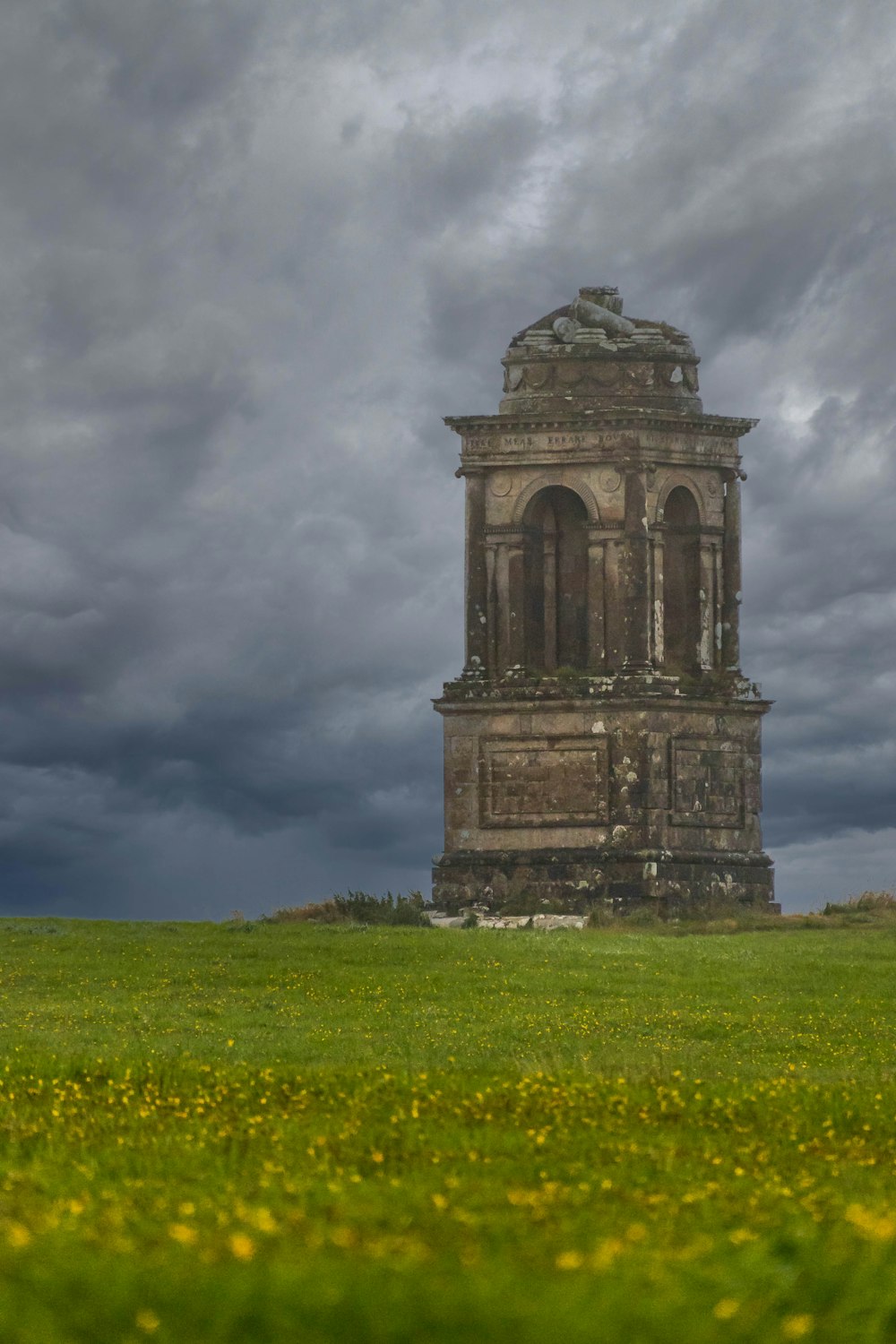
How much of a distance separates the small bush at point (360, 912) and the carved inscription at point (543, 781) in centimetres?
275

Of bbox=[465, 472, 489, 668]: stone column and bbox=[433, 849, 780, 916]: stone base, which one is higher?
bbox=[465, 472, 489, 668]: stone column

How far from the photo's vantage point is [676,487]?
44.1 metres

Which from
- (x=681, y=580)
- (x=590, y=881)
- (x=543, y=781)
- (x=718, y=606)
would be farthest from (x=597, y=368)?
(x=590, y=881)

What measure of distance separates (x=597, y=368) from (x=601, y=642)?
20.5 feet

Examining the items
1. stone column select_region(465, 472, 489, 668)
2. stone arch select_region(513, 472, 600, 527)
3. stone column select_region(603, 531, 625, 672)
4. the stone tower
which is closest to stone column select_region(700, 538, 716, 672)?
the stone tower

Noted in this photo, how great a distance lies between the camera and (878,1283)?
6723 mm

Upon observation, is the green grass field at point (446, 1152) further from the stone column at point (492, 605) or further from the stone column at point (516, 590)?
the stone column at point (516, 590)

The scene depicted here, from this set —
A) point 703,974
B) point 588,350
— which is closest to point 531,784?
point 588,350

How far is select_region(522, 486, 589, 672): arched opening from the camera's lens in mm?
43875

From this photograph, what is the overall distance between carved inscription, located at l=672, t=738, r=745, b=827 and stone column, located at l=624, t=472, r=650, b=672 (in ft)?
7.73

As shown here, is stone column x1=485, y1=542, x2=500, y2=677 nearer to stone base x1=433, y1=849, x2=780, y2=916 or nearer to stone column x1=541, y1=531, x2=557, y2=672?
stone column x1=541, y1=531, x2=557, y2=672

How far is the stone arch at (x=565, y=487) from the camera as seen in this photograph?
42969 mm

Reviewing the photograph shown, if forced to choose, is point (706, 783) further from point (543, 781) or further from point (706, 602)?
point (706, 602)

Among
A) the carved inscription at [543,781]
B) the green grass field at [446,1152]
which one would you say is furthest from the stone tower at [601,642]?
the green grass field at [446,1152]
